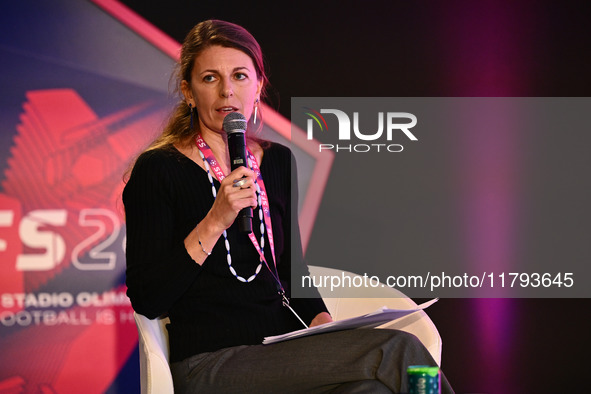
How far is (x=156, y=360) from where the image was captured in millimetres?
1880

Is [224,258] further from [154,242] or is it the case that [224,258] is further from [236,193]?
[236,193]

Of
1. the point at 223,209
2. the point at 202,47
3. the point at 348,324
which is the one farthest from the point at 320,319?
the point at 202,47

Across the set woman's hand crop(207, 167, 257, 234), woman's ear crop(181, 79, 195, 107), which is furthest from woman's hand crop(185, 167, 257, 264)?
woman's ear crop(181, 79, 195, 107)

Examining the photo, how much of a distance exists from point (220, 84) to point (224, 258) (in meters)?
0.52

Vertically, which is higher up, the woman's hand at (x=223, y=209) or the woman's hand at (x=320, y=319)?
the woman's hand at (x=223, y=209)

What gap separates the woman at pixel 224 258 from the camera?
169cm

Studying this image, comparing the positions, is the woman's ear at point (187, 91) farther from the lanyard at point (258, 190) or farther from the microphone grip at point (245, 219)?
the microphone grip at point (245, 219)

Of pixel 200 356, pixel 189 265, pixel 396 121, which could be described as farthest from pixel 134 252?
pixel 396 121

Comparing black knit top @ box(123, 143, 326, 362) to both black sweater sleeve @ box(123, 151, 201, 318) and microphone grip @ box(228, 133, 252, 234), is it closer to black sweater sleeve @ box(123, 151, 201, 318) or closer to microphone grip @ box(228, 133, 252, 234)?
black sweater sleeve @ box(123, 151, 201, 318)

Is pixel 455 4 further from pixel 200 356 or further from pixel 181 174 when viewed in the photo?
pixel 200 356

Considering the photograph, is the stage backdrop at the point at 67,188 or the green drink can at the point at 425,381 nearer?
the green drink can at the point at 425,381

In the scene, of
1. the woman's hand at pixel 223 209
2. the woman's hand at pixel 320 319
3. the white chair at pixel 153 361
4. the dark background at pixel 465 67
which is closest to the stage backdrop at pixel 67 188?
the dark background at pixel 465 67

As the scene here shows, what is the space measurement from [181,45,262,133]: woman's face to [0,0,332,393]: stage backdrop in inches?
55.3

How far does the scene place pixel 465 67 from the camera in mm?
3539
